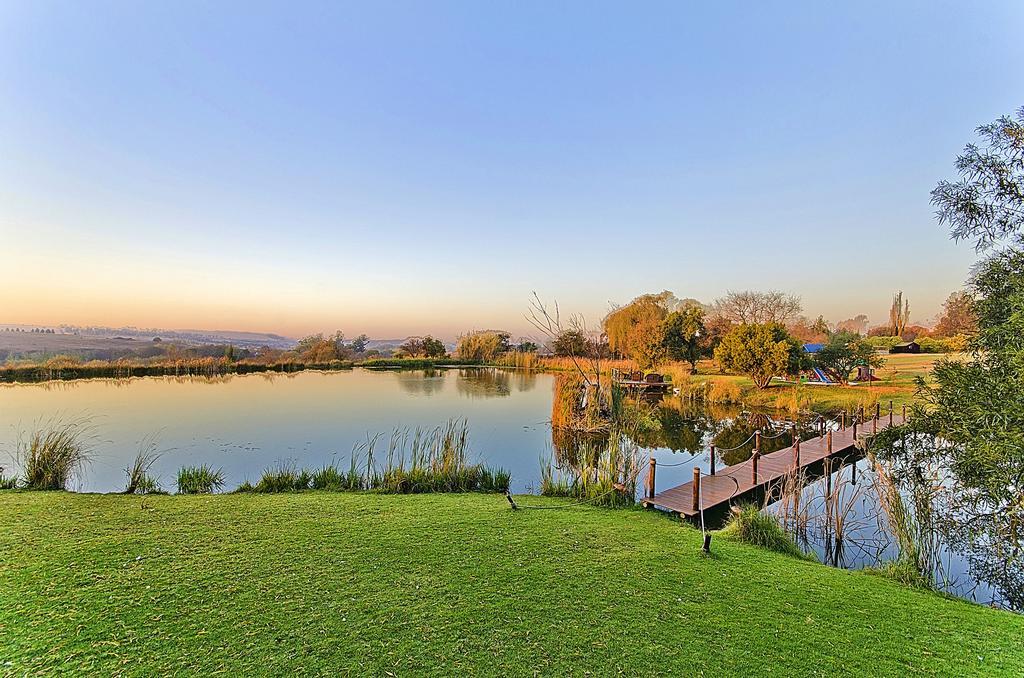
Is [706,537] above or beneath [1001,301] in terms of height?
beneath

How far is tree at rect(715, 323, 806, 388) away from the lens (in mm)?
13930

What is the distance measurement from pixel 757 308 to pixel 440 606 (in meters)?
31.3

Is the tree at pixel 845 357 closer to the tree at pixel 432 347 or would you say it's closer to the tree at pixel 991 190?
the tree at pixel 991 190

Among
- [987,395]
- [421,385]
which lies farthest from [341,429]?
[987,395]

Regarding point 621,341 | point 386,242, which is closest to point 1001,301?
point 386,242

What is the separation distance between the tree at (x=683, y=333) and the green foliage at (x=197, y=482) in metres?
18.8

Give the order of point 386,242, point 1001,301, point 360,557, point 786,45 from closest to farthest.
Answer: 1. point 360,557
2. point 1001,301
3. point 786,45
4. point 386,242

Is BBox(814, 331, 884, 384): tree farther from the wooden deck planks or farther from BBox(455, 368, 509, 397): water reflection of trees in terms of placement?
BBox(455, 368, 509, 397): water reflection of trees

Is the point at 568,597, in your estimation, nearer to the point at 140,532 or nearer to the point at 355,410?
the point at 140,532

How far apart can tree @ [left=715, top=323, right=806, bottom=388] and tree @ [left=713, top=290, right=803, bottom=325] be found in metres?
13.3

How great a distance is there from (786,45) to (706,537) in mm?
8791

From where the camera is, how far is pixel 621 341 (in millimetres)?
22984

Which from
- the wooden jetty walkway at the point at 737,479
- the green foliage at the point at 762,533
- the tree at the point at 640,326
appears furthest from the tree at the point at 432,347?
the green foliage at the point at 762,533

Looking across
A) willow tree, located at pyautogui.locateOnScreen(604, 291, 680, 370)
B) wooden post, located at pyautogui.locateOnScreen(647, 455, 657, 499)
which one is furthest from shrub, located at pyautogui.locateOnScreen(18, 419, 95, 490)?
willow tree, located at pyautogui.locateOnScreen(604, 291, 680, 370)
